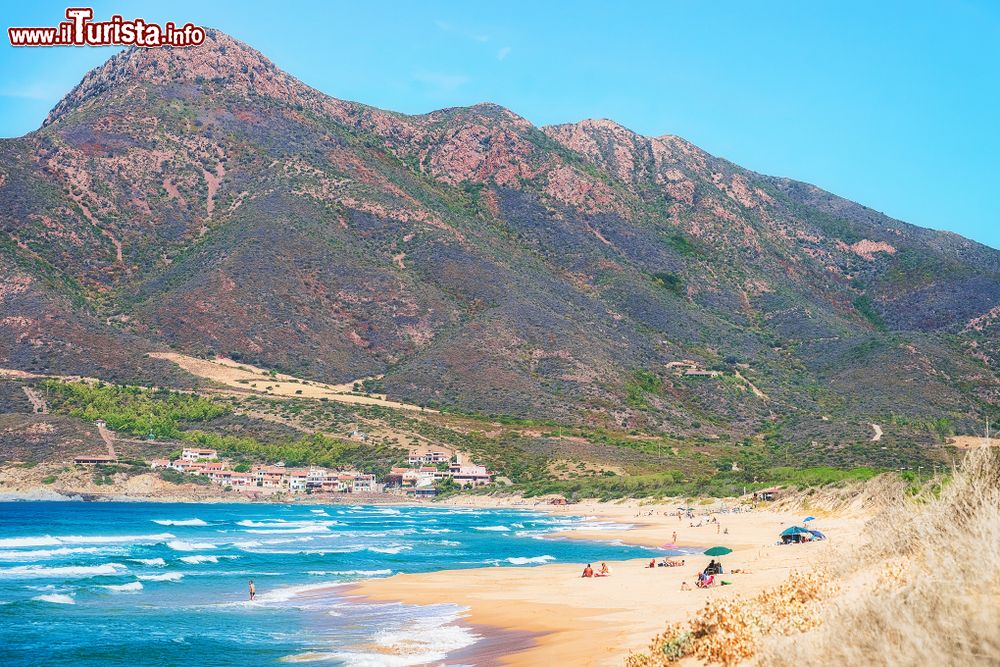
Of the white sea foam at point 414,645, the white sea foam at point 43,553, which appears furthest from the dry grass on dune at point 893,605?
the white sea foam at point 43,553

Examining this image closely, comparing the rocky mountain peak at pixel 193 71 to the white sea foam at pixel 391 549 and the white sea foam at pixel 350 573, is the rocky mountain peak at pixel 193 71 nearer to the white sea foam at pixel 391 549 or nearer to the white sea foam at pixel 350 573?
the white sea foam at pixel 391 549

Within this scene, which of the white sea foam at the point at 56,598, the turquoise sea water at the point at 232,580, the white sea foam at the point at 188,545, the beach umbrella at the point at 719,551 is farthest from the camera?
the white sea foam at the point at 188,545

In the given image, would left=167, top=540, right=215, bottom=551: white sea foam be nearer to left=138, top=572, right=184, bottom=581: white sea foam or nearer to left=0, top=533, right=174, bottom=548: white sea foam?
left=0, top=533, right=174, bottom=548: white sea foam

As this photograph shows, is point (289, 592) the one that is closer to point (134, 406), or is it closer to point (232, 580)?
point (232, 580)

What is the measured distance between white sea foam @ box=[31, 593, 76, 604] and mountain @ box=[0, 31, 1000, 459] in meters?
86.2

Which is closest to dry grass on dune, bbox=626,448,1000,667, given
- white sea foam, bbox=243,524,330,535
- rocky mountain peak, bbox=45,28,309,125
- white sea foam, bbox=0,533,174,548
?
white sea foam, bbox=0,533,174,548

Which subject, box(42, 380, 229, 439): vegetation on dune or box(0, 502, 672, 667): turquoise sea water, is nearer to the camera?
box(0, 502, 672, 667): turquoise sea water

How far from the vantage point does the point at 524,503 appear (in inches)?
3927

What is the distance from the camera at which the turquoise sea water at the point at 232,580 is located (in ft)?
76.6

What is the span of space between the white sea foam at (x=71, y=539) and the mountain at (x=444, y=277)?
60141 mm

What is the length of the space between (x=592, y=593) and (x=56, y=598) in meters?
18.0

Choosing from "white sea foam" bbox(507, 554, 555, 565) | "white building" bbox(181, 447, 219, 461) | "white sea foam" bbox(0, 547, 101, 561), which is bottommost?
"white sea foam" bbox(507, 554, 555, 565)

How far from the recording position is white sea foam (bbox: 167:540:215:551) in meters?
51.5

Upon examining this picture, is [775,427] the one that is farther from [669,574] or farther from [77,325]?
[669,574]
